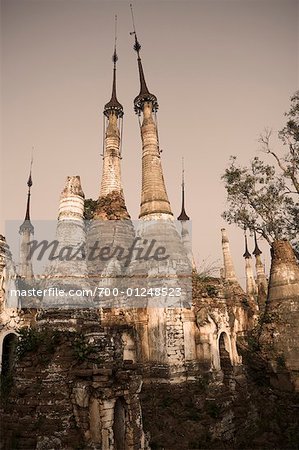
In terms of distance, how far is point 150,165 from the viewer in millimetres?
17156

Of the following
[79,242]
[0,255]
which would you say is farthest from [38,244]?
[79,242]

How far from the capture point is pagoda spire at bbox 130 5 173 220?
52.2 ft

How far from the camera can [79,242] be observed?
976 cm

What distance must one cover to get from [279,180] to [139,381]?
1278 cm

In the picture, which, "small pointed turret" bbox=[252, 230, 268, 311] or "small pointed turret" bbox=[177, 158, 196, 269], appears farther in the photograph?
"small pointed turret" bbox=[252, 230, 268, 311]

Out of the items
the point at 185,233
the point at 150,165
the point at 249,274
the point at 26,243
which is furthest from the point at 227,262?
the point at 26,243

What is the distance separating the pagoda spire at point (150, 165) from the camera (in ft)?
52.2

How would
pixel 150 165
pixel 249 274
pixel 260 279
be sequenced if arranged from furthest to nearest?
pixel 249 274, pixel 260 279, pixel 150 165

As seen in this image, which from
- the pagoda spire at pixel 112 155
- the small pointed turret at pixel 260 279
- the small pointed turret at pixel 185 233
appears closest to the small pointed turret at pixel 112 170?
the pagoda spire at pixel 112 155

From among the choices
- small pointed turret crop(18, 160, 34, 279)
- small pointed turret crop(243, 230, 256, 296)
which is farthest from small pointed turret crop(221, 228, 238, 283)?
small pointed turret crop(18, 160, 34, 279)

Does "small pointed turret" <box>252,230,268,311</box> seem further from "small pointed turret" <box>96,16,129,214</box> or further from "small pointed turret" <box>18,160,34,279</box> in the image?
"small pointed turret" <box>18,160,34,279</box>

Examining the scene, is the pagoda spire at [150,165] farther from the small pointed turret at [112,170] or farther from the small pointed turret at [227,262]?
the small pointed turret at [227,262]

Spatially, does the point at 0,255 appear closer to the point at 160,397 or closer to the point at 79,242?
the point at 79,242

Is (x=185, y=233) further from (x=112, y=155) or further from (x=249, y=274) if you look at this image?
(x=249, y=274)
